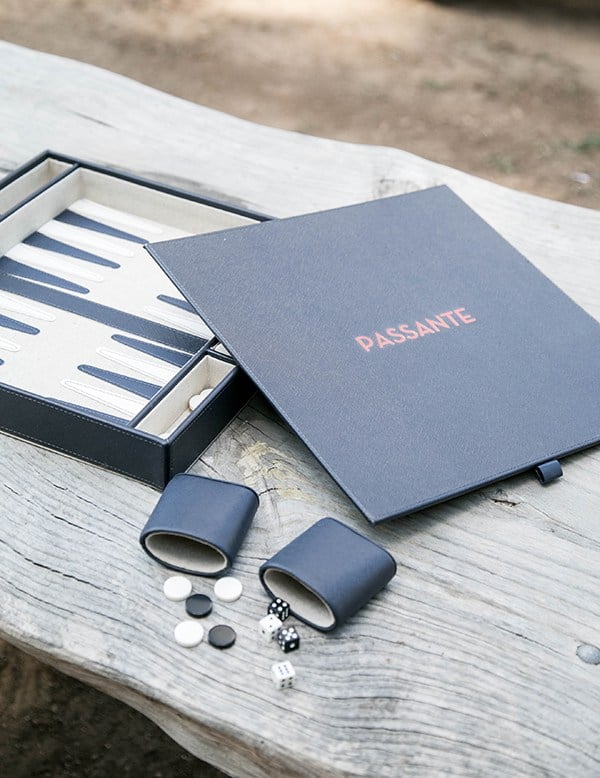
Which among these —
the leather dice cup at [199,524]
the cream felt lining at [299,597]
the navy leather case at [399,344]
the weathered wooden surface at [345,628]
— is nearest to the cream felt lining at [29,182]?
the navy leather case at [399,344]

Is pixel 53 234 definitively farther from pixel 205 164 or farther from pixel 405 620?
pixel 405 620

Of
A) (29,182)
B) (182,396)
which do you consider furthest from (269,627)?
(29,182)

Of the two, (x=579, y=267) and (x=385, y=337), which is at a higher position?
(x=385, y=337)

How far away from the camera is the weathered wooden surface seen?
0.99 meters

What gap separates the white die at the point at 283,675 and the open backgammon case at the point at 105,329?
0.30 meters

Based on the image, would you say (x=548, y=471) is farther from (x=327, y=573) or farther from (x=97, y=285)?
(x=97, y=285)

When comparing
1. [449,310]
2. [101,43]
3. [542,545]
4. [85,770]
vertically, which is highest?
[449,310]

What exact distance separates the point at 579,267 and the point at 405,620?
86 cm

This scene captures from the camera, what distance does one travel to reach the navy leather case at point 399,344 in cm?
122

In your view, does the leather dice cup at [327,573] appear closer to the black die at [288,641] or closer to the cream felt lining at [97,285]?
the black die at [288,641]

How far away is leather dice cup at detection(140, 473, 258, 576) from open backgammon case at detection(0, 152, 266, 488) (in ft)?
0.23

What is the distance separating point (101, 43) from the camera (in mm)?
4305

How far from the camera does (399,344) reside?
4.45 feet

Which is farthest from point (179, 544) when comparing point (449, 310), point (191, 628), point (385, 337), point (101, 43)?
point (101, 43)
